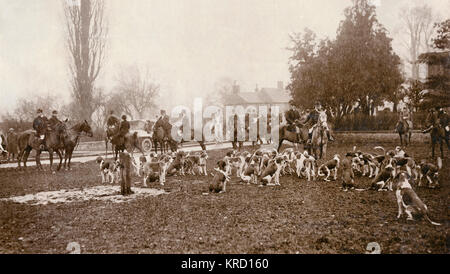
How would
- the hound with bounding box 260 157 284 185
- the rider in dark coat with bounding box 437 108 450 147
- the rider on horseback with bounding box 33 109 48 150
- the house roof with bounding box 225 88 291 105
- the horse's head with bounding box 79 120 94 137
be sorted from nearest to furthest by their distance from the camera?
the rider in dark coat with bounding box 437 108 450 147, the hound with bounding box 260 157 284 185, the house roof with bounding box 225 88 291 105, the rider on horseback with bounding box 33 109 48 150, the horse's head with bounding box 79 120 94 137

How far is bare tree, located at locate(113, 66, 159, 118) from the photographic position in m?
9.43

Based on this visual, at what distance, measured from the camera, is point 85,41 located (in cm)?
924

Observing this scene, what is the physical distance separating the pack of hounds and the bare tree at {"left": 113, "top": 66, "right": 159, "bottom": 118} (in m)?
2.24

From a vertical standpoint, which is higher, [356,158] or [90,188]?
[356,158]

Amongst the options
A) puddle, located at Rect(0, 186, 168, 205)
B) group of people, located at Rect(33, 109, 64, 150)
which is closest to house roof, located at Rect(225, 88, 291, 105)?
puddle, located at Rect(0, 186, 168, 205)

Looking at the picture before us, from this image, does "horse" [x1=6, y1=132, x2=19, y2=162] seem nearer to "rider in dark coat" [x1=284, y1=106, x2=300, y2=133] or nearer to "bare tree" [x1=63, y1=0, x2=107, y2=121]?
"bare tree" [x1=63, y1=0, x2=107, y2=121]

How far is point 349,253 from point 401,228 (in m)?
1.12

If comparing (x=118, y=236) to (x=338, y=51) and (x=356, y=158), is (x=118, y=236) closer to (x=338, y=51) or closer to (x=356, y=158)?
(x=356, y=158)

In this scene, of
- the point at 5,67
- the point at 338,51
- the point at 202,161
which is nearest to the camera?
the point at 5,67

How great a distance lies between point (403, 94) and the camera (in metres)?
7.59

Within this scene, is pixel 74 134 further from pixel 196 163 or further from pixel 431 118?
pixel 431 118

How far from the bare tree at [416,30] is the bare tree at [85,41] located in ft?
21.9
